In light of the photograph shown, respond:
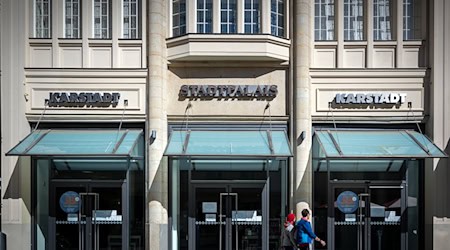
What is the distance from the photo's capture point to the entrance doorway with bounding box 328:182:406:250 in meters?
14.9

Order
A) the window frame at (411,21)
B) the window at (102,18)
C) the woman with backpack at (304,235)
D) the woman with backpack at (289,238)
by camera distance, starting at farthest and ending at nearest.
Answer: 1. the window at (102,18)
2. the window frame at (411,21)
3. the woman with backpack at (289,238)
4. the woman with backpack at (304,235)

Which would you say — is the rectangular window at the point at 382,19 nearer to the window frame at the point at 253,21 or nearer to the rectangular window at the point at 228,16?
the window frame at the point at 253,21

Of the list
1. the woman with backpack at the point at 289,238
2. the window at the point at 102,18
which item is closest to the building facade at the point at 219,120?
the window at the point at 102,18

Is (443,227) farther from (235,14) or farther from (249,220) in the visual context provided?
(235,14)

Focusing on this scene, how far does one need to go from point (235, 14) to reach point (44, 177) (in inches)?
277

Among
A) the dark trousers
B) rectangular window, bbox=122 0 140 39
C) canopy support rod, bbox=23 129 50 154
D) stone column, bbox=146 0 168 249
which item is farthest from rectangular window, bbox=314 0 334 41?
canopy support rod, bbox=23 129 50 154

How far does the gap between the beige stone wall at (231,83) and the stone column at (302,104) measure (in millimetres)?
475

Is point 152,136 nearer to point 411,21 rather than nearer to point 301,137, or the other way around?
point 301,137

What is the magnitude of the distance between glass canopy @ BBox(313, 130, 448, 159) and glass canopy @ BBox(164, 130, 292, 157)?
108 centimetres

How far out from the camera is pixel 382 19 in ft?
50.6

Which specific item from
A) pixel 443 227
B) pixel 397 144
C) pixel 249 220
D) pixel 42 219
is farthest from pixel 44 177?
pixel 443 227

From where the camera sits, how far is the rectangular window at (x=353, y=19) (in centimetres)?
1543

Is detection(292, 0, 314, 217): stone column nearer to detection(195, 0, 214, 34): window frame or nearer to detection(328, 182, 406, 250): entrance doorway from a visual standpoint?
detection(328, 182, 406, 250): entrance doorway

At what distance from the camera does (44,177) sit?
593 inches
